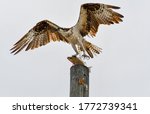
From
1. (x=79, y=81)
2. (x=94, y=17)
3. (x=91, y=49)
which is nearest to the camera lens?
(x=79, y=81)

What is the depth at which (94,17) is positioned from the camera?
14555 mm

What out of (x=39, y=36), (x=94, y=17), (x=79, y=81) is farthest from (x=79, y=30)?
(x=79, y=81)

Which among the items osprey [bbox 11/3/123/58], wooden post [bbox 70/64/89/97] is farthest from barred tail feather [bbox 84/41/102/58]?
wooden post [bbox 70/64/89/97]

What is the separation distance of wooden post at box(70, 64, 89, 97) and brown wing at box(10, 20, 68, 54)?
3800mm

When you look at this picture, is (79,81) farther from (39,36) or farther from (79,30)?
(39,36)

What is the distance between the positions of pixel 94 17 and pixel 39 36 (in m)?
1.16

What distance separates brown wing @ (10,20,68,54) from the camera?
47.3 feet

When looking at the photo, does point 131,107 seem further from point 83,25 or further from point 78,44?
point 83,25

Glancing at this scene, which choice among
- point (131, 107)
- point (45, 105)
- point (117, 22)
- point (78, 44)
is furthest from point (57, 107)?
point (117, 22)

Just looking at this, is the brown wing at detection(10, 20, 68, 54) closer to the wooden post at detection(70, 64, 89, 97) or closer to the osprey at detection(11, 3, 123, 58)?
the osprey at detection(11, 3, 123, 58)

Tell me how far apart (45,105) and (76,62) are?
2.44ft

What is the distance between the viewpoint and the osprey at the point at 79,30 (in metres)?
13.8

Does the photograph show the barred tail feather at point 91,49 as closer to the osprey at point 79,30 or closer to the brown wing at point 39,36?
the osprey at point 79,30

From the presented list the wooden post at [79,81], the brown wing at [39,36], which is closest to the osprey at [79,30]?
the brown wing at [39,36]
